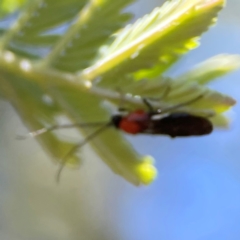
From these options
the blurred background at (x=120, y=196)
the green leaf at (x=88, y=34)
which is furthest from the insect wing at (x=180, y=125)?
the blurred background at (x=120, y=196)

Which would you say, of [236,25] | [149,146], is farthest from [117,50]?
[236,25]

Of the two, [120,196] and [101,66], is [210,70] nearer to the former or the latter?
[101,66]

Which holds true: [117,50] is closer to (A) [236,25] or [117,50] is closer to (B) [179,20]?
(B) [179,20]

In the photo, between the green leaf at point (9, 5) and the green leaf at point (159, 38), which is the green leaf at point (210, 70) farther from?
the green leaf at point (9, 5)

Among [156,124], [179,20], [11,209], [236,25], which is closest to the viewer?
[179,20]

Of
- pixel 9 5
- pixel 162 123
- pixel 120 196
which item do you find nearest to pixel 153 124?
pixel 162 123
